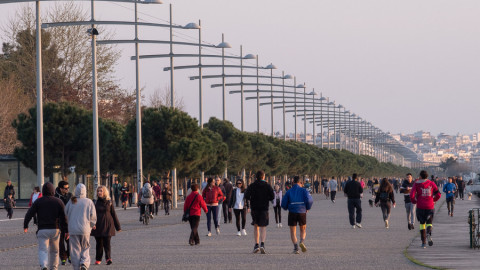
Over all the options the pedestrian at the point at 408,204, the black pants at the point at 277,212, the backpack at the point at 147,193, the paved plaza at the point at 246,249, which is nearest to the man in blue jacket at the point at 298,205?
the paved plaza at the point at 246,249

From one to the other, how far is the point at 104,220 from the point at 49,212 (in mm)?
2441

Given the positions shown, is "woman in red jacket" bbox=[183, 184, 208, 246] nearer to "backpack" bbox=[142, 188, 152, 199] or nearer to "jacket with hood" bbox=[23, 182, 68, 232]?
"jacket with hood" bbox=[23, 182, 68, 232]

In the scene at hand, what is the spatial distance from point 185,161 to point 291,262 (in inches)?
1587

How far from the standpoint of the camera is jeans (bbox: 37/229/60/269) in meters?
18.2

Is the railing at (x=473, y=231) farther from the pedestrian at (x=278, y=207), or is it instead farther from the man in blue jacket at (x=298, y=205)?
the pedestrian at (x=278, y=207)

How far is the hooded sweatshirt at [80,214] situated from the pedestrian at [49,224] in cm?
15

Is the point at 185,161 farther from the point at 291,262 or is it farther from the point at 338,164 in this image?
the point at 338,164

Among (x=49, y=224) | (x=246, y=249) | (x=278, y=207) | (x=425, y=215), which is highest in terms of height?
(x=49, y=224)

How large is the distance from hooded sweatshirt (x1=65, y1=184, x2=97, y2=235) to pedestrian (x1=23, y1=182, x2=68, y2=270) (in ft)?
0.49

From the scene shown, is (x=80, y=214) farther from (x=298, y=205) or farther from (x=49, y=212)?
(x=298, y=205)

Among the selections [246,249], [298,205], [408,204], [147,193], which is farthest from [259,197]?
[147,193]

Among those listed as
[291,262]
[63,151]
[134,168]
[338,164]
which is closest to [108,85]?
[134,168]

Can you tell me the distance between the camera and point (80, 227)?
18.6m

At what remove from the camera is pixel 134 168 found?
214 ft
